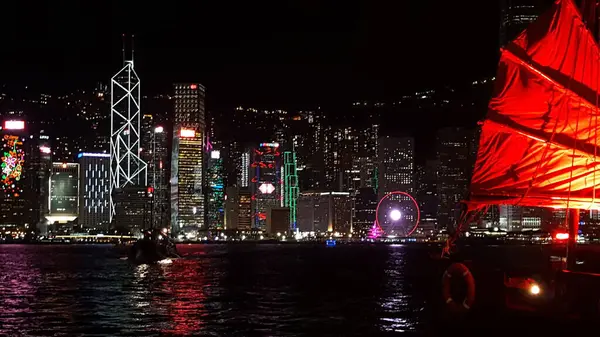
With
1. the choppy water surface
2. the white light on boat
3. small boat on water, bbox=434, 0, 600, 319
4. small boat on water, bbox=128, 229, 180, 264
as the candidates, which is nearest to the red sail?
small boat on water, bbox=434, 0, 600, 319

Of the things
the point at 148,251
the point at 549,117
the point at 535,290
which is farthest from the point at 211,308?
the point at 148,251

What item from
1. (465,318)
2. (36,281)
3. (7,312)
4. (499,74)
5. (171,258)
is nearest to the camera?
(499,74)

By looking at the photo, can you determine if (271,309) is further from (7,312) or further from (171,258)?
(171,258)

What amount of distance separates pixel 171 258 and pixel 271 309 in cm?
9585

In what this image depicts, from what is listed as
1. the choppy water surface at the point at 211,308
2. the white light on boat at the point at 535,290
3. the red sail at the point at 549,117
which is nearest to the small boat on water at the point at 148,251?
the choppy water surface at the point at 211,308

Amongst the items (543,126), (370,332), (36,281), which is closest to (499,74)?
(543,126)

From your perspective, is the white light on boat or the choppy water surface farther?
the choppy water surface

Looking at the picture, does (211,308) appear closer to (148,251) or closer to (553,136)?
(553,136)

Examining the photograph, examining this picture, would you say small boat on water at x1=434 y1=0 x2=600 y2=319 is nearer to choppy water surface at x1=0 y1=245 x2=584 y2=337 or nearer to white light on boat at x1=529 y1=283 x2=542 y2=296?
white light on boat at x1=529 y1=283 x2=542 y2=296

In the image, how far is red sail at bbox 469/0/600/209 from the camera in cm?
2234

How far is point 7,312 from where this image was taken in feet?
125

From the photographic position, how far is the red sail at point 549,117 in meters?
22.3

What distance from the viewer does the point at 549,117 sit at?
22766 millimetres

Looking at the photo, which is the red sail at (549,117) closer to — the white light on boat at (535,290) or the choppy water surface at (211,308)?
the white light on boat at (535,290)
